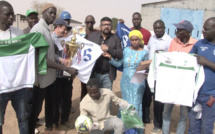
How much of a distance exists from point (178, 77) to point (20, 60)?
2.56 m

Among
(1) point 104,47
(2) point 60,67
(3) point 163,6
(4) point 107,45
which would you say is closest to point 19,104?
(2) point 60,67

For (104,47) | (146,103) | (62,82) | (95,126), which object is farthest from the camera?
(146,103)

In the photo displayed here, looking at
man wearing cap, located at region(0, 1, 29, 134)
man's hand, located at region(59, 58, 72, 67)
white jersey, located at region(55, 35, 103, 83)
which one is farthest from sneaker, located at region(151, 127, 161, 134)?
man wearing cap, located at region(0, 1, 29, 134)

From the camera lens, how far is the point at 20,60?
2965 millimetres

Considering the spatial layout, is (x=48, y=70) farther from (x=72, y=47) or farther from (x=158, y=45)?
(x=158, y=45)

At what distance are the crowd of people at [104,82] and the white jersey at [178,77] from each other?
0.37 feet

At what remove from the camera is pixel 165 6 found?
63.4ft

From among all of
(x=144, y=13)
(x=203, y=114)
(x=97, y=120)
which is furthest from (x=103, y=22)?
(x=144, y=13)

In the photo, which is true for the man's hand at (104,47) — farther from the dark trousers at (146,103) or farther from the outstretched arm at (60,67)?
the dark trousers at (146,103)

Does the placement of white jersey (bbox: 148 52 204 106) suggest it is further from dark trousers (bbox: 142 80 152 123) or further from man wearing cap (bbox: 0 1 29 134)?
man wearing cap (bbox: 0 1 29 134)

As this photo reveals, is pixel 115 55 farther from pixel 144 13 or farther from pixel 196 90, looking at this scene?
pixel 144 13

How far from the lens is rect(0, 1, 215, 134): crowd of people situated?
10.1 ft

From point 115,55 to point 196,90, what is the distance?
5.30 ft

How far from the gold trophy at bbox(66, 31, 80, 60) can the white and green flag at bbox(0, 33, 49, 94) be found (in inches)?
26.0
